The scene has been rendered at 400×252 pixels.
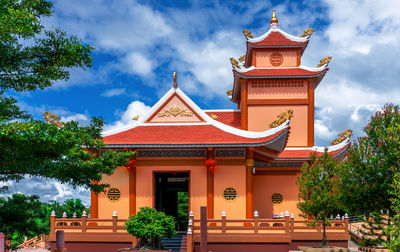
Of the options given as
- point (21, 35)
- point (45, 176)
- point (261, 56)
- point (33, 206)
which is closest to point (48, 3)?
point (21, 35)

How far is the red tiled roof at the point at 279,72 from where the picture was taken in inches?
Result: 839

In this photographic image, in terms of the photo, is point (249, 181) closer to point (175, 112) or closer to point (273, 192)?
point (273, 192)

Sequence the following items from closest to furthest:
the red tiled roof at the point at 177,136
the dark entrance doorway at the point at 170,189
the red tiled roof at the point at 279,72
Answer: the red tiled roof at the point at 177,136 < the dark entrance doorway at the point at 170,189 < the red tiled roof at the point at 279,72

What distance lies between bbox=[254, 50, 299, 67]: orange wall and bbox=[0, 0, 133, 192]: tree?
13.4 m

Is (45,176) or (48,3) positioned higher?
(48,3)

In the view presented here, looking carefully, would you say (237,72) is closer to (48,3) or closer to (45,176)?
(48,3)

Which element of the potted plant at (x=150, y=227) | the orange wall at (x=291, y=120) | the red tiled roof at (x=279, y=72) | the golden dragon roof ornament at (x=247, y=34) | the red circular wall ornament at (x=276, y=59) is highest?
the golden dragon roof ornament at (x=247, y=34)

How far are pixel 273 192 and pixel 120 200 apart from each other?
24.9 ft

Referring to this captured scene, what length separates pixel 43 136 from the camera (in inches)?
319

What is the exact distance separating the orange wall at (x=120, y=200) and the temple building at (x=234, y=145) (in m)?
0.04

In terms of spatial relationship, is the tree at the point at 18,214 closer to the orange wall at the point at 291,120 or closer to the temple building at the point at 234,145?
the temple building at the point at 234,145

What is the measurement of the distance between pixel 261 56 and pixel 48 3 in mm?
13956

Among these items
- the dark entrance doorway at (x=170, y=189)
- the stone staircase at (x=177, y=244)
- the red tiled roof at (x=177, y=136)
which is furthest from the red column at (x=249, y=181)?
the dark entrance doorway at (x=170, y=189)

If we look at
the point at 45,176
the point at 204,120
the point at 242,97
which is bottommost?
the point at 45,176
